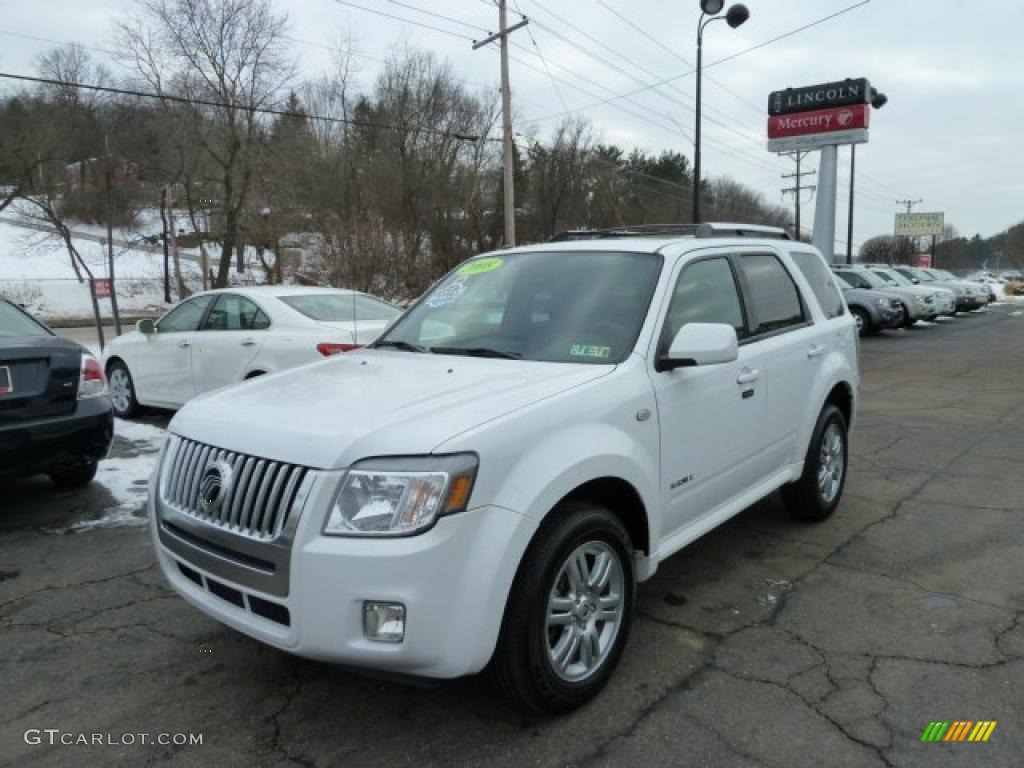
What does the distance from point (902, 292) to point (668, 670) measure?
69.7 feet

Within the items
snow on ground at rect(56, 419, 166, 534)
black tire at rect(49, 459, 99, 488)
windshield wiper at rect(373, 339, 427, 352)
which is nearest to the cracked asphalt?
snow on ground at rect(56, 419, 166, 534)

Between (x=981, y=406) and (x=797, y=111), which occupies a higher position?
(x=797, y=111)

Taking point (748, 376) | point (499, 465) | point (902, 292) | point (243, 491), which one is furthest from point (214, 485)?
point (902, 292)

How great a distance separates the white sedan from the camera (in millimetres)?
7102

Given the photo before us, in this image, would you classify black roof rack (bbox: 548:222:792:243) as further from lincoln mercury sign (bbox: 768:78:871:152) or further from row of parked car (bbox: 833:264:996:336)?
lincoln mercury sign (bbox: 768:78:871:152)

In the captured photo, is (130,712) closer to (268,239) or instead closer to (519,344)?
(519,344)

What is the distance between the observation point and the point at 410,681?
2426mm

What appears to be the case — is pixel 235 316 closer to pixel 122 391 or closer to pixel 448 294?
pixel 122 391

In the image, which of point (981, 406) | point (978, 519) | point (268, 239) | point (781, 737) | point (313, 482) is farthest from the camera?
point (268, 239)

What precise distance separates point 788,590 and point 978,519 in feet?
6.46

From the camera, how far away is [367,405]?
2721mm

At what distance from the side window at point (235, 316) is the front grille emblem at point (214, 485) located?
4.89 meters

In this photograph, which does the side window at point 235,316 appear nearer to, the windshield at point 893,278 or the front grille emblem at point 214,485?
the front grille emblem at point 214,485

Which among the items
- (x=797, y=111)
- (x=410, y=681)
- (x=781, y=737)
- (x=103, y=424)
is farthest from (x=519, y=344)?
(x=797, y=111)
